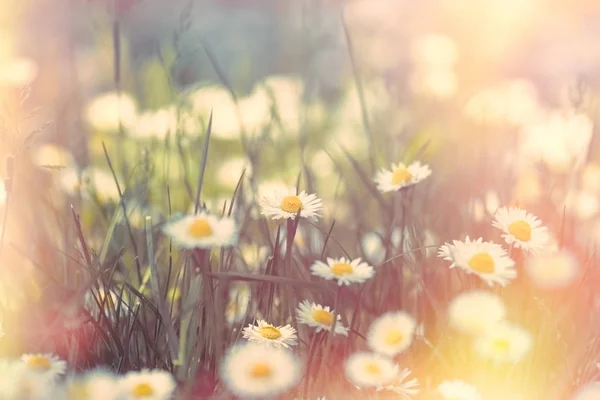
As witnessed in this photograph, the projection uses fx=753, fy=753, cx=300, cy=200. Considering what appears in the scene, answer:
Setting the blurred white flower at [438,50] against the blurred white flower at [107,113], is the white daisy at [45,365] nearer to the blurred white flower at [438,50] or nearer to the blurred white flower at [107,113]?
the blurred white flower at [107,113]

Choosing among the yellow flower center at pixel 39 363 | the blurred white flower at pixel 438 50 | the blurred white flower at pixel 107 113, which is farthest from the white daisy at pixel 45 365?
the blurred white flower at pixel 438 50

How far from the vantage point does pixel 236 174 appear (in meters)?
0.99

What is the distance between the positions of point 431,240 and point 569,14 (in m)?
0.53

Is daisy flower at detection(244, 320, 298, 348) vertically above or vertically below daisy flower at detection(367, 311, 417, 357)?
above

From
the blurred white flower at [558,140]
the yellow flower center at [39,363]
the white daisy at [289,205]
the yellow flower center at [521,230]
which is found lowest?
the yellow flower center at [39,363]

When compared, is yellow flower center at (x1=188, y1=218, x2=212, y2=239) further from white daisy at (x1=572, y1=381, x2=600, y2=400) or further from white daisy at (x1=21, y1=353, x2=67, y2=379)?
white daisy at (x1=572, y1=381, x2=600, y2=400)

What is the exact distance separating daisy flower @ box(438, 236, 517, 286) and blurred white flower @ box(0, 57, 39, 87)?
1.65ft

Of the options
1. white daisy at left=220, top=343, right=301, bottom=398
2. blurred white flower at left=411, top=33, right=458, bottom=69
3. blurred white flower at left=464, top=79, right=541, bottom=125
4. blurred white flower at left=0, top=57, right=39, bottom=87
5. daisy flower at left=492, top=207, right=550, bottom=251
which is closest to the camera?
white daisy at left=220, top=343, right=301, bottom=398

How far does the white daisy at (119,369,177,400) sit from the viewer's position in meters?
0.51

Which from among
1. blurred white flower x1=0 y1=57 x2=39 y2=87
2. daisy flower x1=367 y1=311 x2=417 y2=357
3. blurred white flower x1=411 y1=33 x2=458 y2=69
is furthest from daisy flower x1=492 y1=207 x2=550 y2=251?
blurred white flower x1=411 y1=33 x2=458 y2=69

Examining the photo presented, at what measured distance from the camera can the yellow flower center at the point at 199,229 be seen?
54cm

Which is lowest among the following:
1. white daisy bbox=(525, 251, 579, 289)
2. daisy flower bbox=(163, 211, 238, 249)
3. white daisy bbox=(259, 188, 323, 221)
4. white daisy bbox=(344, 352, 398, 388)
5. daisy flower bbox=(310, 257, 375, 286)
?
white daisy bbox=(344, 352, 398, 388)

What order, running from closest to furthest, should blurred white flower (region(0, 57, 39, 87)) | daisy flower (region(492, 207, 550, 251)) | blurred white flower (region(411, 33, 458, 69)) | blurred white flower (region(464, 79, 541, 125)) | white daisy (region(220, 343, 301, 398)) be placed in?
white daisy (region(220, 343, 301, 398)) → daisy flower (region(492, 207, 550, 251)) → blurred white flower (region(0, 57, 39, 87)) → blurred white flower (region(464, 79, 541, 125)) → blurred white flower (region(411, 33, 458, 69))

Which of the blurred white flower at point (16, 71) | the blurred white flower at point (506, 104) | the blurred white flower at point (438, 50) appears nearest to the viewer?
the blurred white flower at point (16, 71)
